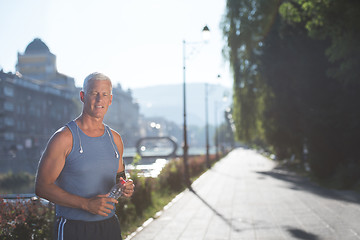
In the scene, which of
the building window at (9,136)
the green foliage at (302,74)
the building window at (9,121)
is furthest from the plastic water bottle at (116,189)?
the building window at (9,121)

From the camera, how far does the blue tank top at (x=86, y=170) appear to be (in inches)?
110

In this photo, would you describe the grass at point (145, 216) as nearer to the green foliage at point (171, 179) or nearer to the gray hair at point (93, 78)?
the green foliage at point (171, 179)

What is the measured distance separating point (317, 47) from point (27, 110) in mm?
74755

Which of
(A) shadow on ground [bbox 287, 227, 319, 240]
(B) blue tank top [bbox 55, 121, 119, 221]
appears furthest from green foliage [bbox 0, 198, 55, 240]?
(A) shadow on ground [bbox 287, 227, 319, 240]

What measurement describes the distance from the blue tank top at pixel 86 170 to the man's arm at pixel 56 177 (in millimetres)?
50

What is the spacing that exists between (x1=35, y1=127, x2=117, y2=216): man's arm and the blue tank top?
0.05m

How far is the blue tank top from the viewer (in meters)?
2.80

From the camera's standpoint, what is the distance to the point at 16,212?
712 centimetres

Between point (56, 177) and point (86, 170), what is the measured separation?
17 cm

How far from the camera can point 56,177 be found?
2.76m

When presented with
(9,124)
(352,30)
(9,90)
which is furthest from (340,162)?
(9,90)

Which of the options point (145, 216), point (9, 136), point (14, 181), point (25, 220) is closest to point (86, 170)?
point (25, 220)

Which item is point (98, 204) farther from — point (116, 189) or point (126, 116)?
point (126, 116)

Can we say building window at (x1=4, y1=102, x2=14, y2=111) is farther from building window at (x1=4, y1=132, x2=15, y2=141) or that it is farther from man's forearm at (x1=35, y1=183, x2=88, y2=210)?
man's forearm at (x1=35, y1=183, x2=88, y2=210)
